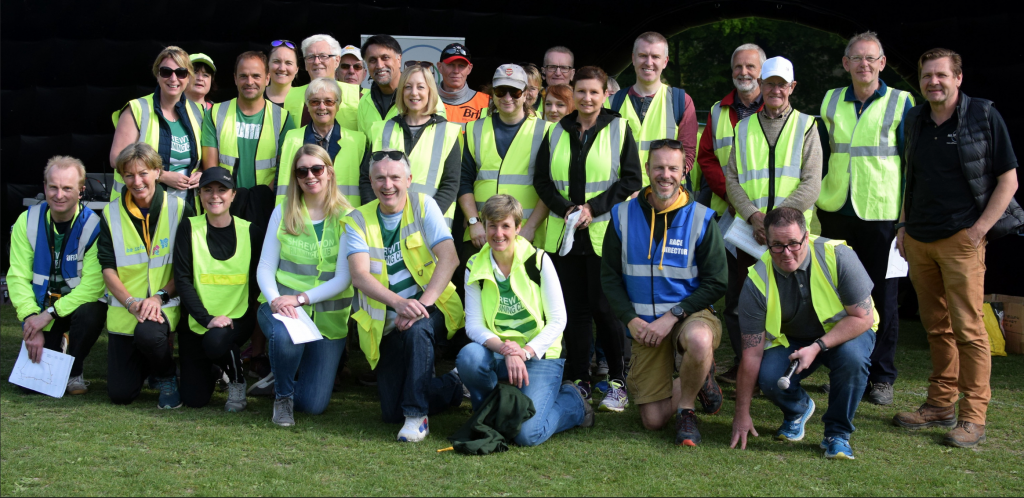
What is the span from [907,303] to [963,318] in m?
3.14

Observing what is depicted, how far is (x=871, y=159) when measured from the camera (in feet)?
14.1

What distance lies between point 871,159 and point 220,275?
3470 mm

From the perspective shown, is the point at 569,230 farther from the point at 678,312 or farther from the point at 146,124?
the point at 146,124

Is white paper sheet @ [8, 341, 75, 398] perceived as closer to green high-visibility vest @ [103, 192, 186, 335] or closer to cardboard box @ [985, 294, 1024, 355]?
green high-visibility vest @ [103, 192, 186, 335]

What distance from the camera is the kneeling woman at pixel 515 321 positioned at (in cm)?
365

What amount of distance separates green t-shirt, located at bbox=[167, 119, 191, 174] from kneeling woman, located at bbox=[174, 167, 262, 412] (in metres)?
0.58

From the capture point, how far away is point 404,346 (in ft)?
12.7

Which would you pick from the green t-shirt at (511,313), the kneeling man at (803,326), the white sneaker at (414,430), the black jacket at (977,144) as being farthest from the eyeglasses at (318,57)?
the black jacket at (977,144)

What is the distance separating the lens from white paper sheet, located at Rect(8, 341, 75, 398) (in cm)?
427

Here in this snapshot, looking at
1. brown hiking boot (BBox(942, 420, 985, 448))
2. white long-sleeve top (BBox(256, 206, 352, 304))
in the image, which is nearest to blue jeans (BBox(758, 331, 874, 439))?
brown hiking boot (BBox(942, 420, 985, 448))

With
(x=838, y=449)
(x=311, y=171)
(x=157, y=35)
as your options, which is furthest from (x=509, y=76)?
(x=157, y=35)

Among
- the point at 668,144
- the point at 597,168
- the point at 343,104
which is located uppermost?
the point at 343,104

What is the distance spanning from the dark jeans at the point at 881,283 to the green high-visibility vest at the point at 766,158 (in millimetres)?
312

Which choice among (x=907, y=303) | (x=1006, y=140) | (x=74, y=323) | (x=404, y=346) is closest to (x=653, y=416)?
(x=404, y=346)
